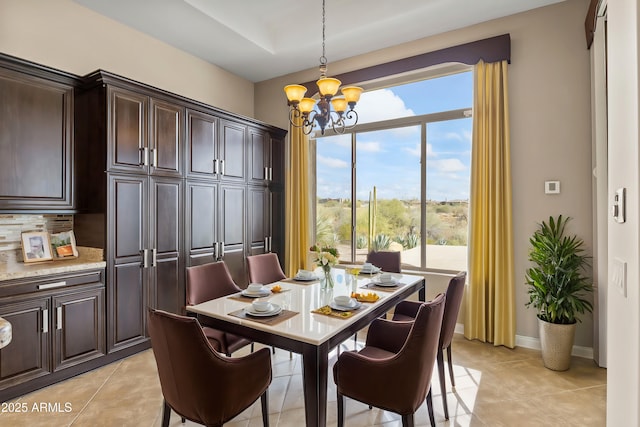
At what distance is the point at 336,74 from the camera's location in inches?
173

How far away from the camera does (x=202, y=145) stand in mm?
3777

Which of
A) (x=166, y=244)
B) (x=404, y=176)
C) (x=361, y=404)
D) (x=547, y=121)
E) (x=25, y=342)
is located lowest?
(x=361, y=404)

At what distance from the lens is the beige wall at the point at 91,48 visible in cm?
286

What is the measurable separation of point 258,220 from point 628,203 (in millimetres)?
3876

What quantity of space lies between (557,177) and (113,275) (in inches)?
162

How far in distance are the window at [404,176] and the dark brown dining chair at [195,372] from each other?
290 cm

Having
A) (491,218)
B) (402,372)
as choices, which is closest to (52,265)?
(402,372)

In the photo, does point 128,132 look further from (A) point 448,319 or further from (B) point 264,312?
(A) point 448,319

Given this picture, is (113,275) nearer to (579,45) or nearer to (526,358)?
(526,358)

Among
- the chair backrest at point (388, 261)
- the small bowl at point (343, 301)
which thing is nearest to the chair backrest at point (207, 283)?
the small bowl at point (343, 301)

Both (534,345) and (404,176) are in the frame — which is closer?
(534,345)

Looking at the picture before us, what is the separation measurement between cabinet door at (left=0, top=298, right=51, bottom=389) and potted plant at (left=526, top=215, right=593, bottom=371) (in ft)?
12.9

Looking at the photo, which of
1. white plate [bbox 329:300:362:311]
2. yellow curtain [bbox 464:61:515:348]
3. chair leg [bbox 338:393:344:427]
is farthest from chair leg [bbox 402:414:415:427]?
yellow curtain [bbox 464:61:515:348]

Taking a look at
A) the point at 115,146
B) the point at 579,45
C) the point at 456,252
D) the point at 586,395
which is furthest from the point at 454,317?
the point at 115,146
